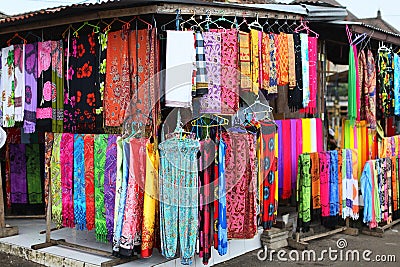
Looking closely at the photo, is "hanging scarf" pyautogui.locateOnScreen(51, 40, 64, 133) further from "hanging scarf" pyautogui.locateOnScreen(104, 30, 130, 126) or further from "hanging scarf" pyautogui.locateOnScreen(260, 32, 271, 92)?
"hanging scarf" pyautogui.locateOnScreen(260, 32, 271, 92)

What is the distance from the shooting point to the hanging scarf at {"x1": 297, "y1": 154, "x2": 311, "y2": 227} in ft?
21.0

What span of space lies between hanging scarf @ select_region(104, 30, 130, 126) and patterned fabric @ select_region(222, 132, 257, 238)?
3.56ft

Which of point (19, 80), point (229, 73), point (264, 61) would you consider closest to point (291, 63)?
point (264, 61)

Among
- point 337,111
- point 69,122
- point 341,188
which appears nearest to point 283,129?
point 341,188

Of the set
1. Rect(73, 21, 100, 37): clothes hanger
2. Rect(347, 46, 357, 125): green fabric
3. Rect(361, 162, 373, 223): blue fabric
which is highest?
Rect(73, 21, 100, 37): clothes hanger

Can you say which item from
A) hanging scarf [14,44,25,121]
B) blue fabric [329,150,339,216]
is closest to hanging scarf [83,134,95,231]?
hanging scarf [14,44,25,121]

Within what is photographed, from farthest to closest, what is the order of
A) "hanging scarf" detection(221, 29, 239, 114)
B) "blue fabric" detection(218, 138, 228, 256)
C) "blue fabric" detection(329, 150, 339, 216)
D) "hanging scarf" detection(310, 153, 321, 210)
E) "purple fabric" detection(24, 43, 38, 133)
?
"blue fabric" detection(329, 150, 339, 216)
"hanging scarf" detection(310, 153, 321, 210)
"purple fabric" detection(24, 43, 38, 133)
"hanging scarf" detection(221, 29, 239, 114)
"blue fabric" detection(218, 138, 228, 256)

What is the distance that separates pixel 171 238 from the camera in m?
4.88

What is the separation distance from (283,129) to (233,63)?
1723mm

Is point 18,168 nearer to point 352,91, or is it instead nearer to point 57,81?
point 57,81

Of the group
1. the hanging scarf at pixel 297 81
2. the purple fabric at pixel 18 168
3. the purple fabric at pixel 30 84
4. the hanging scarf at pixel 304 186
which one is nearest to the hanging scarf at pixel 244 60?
the hanging scarf at pixel 297 81

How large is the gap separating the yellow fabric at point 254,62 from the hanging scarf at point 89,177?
182 centimetres

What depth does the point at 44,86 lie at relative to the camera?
5848mm

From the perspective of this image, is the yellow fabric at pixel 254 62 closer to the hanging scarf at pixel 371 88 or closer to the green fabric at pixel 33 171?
the hanging scarf at pixel 371 88
